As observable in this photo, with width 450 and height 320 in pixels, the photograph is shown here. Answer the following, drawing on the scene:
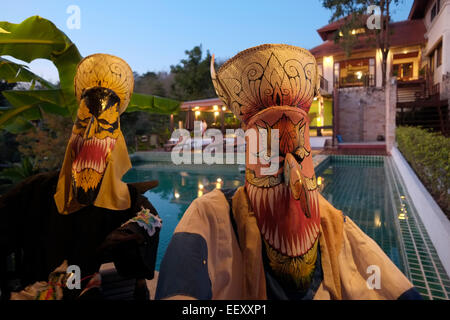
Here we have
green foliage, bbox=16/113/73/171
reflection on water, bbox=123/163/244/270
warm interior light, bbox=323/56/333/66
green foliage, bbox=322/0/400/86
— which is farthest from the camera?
warm interior light, bbox=323/56/333/66

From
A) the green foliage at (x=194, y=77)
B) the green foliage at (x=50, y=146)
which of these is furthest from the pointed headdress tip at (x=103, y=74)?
the green foliage at (x=194, y=77)

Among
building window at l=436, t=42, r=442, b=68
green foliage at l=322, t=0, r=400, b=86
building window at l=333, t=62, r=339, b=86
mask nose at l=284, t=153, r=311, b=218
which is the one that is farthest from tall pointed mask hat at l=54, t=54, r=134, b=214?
building window at l=333, t=62, r=339, b=86

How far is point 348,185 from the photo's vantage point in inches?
302

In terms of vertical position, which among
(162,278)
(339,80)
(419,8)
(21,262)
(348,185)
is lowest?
(348,185)

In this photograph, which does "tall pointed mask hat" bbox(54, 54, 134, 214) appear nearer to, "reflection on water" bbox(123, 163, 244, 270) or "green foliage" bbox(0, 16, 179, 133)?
"green foliage" bbox(0, 16, 179, 133)

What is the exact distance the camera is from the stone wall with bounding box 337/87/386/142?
18.5 m

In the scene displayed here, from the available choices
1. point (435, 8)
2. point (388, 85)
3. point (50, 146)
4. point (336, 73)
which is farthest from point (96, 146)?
point (336, 73)

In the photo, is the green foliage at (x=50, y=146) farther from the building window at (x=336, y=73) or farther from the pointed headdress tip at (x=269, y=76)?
the building window at (x=336, y=73)

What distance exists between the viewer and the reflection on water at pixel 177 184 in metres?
5.74

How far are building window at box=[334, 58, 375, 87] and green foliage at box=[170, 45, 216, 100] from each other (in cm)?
1229

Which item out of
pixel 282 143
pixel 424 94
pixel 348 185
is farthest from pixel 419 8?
pixel 282 143

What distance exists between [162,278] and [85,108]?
3.47 feet

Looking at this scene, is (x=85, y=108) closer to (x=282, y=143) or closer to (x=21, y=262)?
(x=21, y=262)

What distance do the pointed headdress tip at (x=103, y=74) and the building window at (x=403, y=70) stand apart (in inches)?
970
